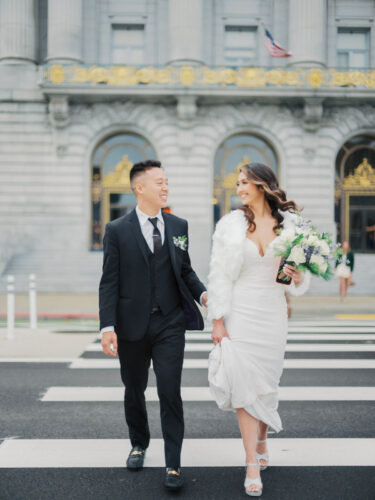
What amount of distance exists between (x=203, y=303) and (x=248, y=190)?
0.85 meters

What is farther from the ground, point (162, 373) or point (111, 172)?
point (111, 172)

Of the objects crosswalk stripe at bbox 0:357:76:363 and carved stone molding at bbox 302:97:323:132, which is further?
carved stone molding at bbox 302:97:323:132

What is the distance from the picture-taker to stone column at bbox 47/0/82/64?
27.2m

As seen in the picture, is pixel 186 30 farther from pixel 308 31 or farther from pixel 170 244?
pixel 170 244

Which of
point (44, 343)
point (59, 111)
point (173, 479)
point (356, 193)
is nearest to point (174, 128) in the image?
point (59, 111)

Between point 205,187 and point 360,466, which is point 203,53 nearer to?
point 205,187

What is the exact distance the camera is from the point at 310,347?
31.3 ft

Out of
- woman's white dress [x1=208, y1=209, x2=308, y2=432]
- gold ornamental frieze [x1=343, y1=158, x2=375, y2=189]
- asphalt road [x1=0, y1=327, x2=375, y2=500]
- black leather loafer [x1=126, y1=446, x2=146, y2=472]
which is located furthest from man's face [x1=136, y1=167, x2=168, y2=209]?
gold ornamental frieze [x1=343, y1=158, x2=375, y2=189]

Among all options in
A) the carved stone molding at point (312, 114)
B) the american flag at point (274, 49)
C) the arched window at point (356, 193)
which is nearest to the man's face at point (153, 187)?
the american flag at point (274, 49)

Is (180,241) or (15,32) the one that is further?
(15,32)

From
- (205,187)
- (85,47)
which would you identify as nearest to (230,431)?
(205,187)

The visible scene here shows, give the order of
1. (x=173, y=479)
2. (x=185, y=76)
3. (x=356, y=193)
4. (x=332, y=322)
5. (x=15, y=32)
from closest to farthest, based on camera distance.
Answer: (x=173, y=479)
(x=332, y=322)
(x=185, y=76)
(x=15, y=32)
(x=356, y=193)

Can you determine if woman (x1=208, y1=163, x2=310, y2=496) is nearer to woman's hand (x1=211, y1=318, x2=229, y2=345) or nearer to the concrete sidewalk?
woman's hand (x1=211, y1=318, x2=229, y2=345)

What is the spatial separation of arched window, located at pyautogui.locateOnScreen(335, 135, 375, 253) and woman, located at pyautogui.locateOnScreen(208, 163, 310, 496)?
2514 cm
